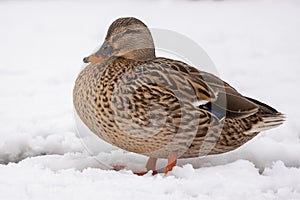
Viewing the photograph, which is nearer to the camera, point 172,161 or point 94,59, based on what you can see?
point 172,161

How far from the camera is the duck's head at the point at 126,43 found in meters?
3.30

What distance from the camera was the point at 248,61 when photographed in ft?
18.9

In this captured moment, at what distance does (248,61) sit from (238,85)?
84 cm

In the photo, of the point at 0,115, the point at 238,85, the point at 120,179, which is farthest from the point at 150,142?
the point at 238,85

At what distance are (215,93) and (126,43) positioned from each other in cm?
60

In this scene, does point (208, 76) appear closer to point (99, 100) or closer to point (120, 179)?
point (99, 100)

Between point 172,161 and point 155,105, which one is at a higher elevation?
point 155,105

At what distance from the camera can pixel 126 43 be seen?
10.9 ft

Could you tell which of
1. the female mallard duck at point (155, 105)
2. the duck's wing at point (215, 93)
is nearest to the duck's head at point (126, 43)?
the female mallard duck at point (155, 105)

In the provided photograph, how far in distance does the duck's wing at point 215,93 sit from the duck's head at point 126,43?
0.13 metres

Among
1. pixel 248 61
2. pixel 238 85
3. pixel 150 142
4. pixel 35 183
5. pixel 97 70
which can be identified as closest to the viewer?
pixel 35 183

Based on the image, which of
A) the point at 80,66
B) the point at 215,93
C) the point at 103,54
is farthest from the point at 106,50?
the point at 80,66

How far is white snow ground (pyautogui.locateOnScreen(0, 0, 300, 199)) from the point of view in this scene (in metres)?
2.81

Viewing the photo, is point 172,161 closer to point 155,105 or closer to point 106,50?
point 155,105
